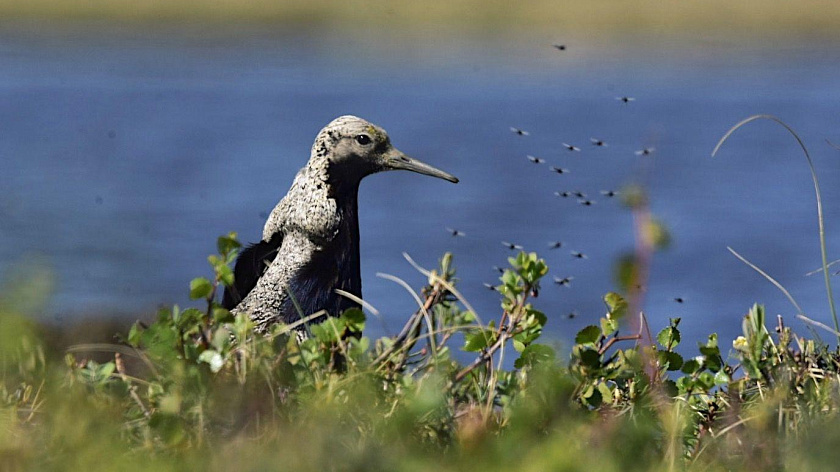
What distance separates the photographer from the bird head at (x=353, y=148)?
509 centimetres

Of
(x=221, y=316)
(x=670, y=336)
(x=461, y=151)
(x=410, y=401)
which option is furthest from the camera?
(x=461, y=151)

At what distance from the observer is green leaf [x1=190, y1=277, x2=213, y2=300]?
139 inches

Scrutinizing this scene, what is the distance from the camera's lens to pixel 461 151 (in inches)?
841

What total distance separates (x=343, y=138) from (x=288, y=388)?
74.3 inches

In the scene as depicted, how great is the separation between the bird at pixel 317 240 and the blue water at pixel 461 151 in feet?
1.10

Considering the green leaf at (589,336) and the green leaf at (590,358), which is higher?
the green leaf at (589,336)

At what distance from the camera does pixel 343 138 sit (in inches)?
202

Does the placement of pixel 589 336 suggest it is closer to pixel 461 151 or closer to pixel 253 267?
pixel 253 267

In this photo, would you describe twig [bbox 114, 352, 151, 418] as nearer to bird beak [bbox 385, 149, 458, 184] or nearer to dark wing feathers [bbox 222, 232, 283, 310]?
dark wing feathers [bbox 222, 232, 283, 310]

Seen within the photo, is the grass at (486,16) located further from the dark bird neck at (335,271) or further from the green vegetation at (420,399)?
the green vegetation at (420,399)

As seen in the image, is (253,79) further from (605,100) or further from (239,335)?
(239,335)

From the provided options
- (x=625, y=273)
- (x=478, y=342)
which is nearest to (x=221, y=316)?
(x=478, y=342)

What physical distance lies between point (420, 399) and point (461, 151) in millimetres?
18397

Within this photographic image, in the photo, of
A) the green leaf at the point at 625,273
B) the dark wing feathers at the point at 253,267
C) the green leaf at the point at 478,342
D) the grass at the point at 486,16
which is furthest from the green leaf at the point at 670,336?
the grass at the point at 486,16
